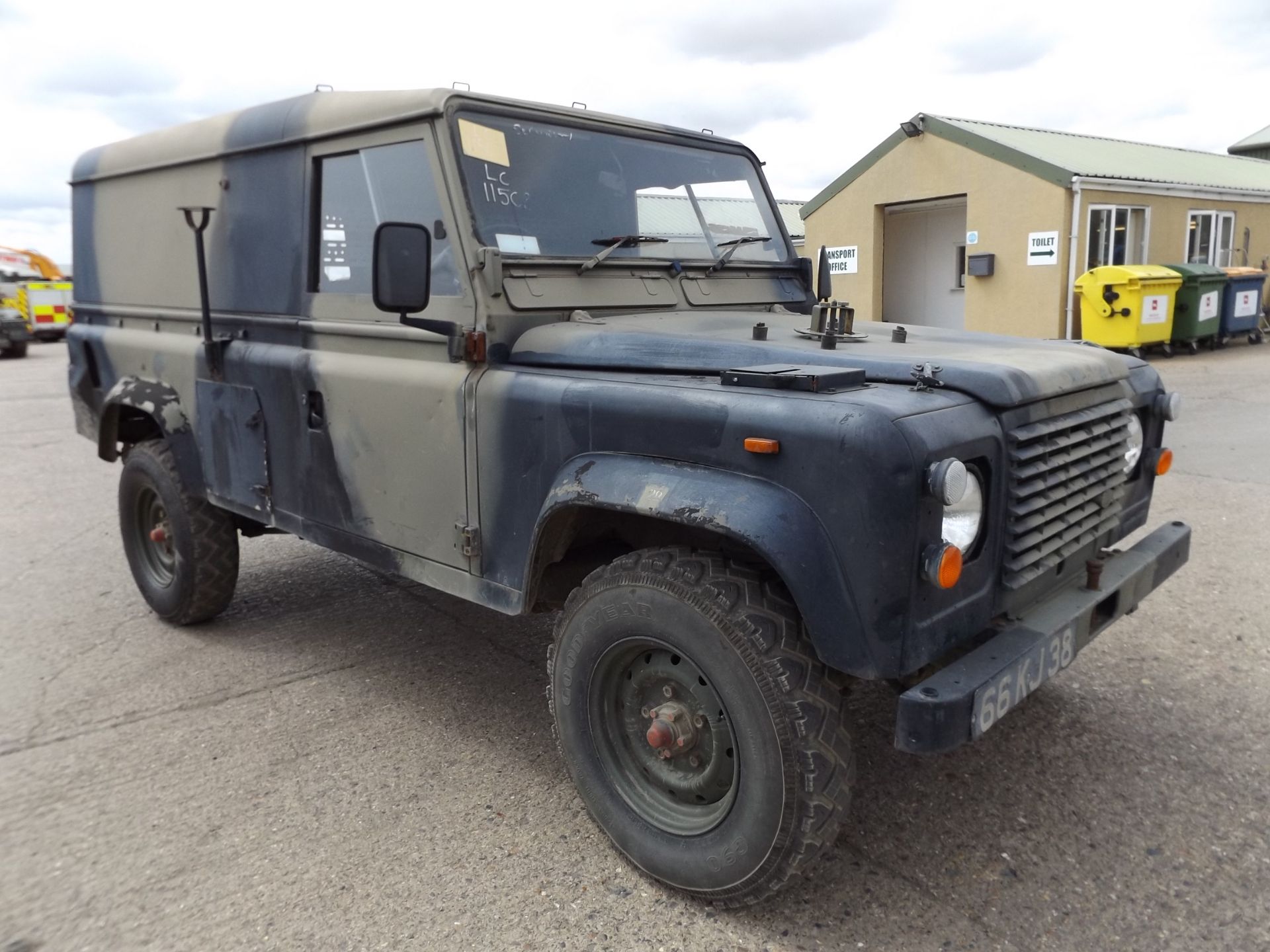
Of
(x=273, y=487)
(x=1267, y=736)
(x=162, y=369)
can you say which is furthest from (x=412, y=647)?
(x=1267, y=736)

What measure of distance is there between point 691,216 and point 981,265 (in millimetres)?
12519

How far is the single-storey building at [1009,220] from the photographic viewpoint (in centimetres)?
1430

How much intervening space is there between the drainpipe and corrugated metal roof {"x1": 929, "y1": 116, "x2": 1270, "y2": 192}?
23 cm

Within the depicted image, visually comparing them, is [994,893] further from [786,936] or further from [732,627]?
[732,627]

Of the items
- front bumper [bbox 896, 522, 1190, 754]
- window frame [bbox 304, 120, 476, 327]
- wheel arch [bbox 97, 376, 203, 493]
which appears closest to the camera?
front bumper [bbox 896, 522, 1190, 754]

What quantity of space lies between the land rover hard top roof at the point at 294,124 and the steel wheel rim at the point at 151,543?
1538 millimetres

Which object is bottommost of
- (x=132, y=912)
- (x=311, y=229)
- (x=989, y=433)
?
(x=132, y=912)

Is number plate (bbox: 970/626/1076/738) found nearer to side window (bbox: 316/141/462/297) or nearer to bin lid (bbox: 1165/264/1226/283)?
side window (bbox: 316/141/462/297)

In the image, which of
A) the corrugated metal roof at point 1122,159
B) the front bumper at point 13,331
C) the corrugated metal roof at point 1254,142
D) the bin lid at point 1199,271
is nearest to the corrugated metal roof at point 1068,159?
the corrugated metal roof at point 1122,159

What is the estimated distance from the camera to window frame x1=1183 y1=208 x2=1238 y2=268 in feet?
53.2

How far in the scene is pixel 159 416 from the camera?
4309mm

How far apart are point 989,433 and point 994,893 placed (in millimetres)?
1225

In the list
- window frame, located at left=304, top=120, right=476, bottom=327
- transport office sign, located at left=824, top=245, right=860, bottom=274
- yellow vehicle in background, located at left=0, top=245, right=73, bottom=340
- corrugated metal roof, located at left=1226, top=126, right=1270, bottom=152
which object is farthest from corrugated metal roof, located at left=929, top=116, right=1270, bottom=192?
→ yellow vehicle in background, located at left=0, top=245, right=73, bottom=340

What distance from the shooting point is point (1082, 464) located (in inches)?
107
